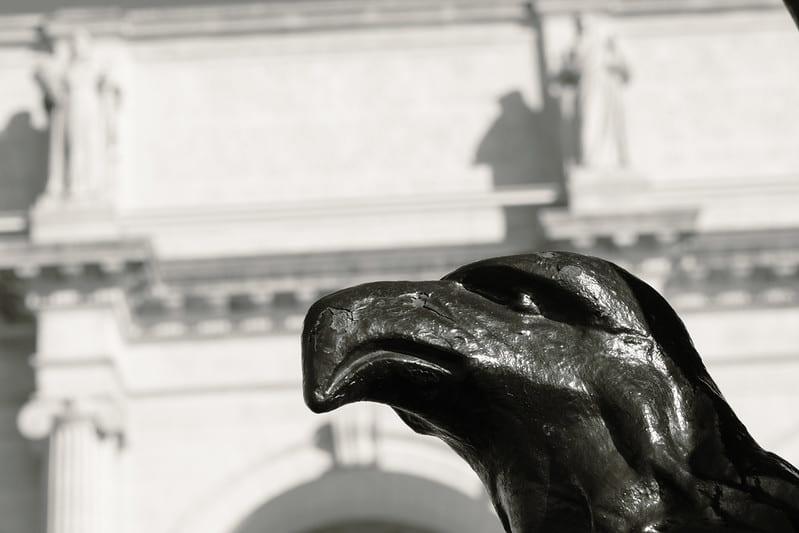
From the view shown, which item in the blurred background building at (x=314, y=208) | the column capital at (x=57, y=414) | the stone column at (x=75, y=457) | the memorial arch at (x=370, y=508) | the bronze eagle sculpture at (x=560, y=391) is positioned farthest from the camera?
the memorial arch at (x=370, y=508)

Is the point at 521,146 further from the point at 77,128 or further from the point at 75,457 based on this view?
the point at 75,457

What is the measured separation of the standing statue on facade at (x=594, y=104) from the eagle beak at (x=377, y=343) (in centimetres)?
1591

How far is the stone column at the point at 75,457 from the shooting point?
51.5 feet

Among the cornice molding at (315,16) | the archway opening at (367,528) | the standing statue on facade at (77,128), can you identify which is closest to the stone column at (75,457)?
the standing statue on facade at (77,128)

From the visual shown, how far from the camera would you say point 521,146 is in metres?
18.4

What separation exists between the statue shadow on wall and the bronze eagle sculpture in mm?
16547

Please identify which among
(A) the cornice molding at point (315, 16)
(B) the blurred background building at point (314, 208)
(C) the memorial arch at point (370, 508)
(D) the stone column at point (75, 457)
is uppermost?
(A) the cornice molding at point (315, 16)

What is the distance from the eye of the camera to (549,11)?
61.5 feet

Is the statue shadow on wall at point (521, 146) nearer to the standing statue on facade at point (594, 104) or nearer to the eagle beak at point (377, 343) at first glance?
the standing statue on facade at point (594, 104)

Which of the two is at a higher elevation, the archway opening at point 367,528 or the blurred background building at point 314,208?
the blurred background building at point 314,208

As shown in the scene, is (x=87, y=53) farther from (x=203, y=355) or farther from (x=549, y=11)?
(x=549, y=11)

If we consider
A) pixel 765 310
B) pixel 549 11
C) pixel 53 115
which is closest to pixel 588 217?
pixel 765 310

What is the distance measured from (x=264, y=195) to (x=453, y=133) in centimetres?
231

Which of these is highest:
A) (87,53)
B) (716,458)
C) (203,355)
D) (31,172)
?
(87,53)
